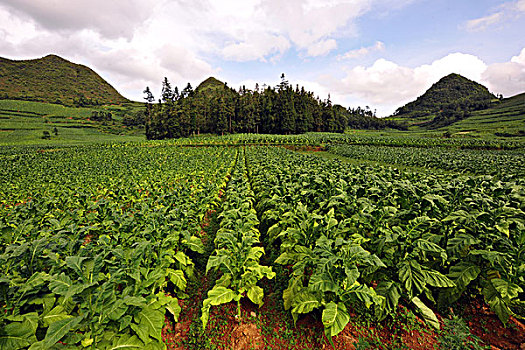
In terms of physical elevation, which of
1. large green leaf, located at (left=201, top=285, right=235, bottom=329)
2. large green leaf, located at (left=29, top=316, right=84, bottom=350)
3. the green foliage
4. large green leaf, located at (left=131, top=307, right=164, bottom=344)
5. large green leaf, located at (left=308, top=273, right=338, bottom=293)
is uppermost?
large green leaf, located at (left=29, top=316, right=84, bottom=350)

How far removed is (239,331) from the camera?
3.74 m

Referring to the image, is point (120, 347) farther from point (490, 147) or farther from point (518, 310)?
point (490, 147)

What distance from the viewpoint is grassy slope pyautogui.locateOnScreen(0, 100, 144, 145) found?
70125 mm

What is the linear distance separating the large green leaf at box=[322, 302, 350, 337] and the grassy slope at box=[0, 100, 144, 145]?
83875 millimetres

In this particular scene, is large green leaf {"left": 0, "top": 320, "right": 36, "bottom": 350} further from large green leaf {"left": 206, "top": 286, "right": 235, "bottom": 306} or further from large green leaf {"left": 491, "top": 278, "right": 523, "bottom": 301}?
large green leaf {"left": 491, "top": 278, "right": 523, "bottom": 301}

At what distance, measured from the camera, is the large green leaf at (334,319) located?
2.97 metres

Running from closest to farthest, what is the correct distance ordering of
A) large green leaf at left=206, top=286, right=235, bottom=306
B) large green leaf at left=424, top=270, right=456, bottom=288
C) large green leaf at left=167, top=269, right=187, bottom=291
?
large green leaf at left=424, top=270, right=456, bottom=288 → large green leaf at left=206, top=286, right=235, bottom=306 → large green leaf at left=167, top=269, right=187, bottom=291

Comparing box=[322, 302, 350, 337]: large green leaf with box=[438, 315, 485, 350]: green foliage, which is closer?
box=[322, 302, 350, 337]: large green leaf

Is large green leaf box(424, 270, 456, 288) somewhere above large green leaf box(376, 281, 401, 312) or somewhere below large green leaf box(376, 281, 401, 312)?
above

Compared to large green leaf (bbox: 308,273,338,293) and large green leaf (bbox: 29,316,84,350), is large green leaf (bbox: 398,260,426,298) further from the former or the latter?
large green leaf (bbox: 29,316,84,350)

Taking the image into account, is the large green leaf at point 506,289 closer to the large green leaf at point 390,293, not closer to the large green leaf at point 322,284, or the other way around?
the large green leaf at point 390,293

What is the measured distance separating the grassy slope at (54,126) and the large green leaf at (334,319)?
83.9m

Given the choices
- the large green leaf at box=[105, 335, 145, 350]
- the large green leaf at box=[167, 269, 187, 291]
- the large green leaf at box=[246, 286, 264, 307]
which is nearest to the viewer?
the large green leaf at box=[105, 335, 145, 350]

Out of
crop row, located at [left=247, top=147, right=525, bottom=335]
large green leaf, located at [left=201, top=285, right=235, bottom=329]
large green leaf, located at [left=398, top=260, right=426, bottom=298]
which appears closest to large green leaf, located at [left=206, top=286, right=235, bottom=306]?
large green leaf, located at [left=201, top=285, right=235, bottom=329]
